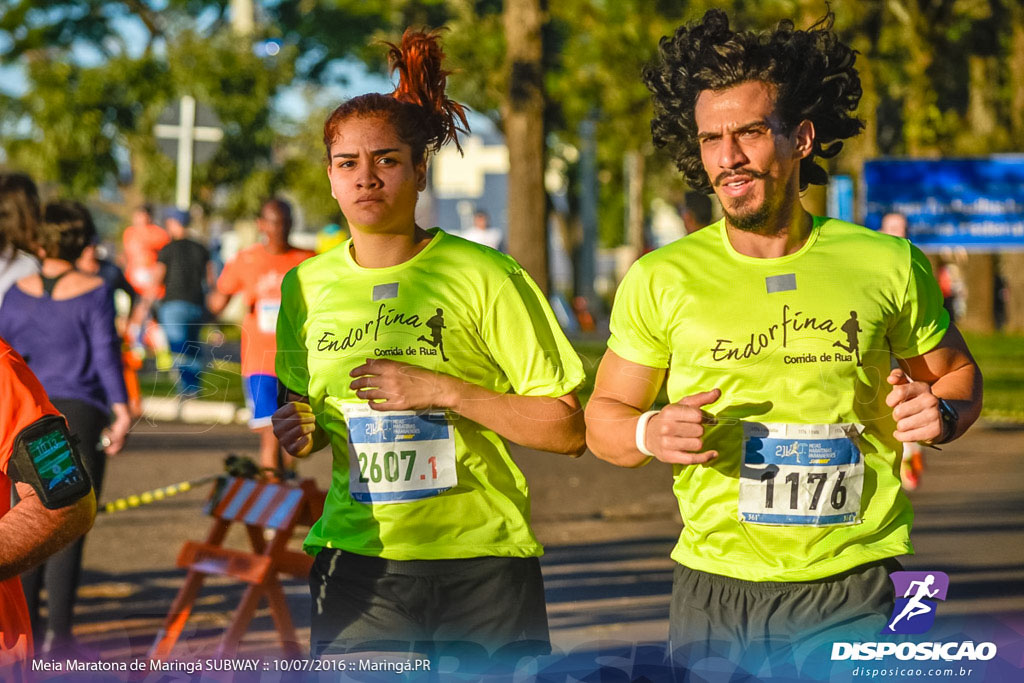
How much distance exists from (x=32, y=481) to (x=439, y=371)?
1.16 meters

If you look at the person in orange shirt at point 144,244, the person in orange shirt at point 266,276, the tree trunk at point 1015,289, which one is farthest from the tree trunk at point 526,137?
the tree trunk at point 1015,289

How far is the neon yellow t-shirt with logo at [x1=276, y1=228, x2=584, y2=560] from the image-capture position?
3.70 m

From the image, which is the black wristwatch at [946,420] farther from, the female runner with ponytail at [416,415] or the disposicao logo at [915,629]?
the female runner with ponytail at [416,415]

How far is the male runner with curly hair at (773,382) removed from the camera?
344 cm

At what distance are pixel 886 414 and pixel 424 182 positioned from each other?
49.3 inches

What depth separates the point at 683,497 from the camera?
362cm

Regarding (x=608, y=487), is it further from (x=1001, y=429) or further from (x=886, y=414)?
(x=886, y=414)

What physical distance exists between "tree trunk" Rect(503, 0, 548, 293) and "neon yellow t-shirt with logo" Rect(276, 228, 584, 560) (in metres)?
9.38

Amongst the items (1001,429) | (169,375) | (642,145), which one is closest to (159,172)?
(642,145)

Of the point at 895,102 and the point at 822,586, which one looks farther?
the point at 895,102

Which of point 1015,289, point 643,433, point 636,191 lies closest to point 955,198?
point 1015,289

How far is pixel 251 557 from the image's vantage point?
5785mm

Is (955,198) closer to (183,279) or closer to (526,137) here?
(526,137)

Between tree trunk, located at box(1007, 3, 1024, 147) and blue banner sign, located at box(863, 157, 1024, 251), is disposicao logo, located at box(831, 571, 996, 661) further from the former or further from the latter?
tree trunk, located at box(1007, 3, 1024, 147)
